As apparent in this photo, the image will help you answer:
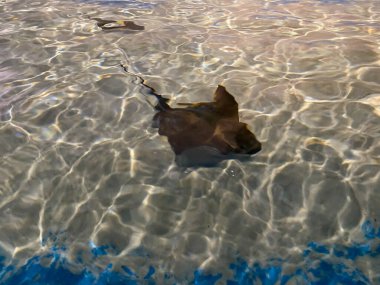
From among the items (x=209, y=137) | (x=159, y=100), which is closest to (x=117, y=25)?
(x=159, y=100)

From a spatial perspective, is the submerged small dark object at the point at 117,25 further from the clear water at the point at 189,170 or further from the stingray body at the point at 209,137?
the stingray body at the point at 209,137

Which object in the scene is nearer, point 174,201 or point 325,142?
point 174,201

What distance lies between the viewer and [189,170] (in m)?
4.02

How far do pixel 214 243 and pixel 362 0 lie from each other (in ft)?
24.4

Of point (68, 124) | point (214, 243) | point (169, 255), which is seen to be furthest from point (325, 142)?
point (68, 124)

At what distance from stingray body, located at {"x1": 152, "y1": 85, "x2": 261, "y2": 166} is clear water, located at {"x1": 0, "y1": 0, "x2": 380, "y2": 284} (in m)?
0.12

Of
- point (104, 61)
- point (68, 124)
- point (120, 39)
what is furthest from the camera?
point (120, 39)

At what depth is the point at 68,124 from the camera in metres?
4.75

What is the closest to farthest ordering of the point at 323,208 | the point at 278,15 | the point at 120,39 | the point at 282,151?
1. the point at 323,208
2. the point at 282,151
3. the point at 120,39
4. the point at 278,15

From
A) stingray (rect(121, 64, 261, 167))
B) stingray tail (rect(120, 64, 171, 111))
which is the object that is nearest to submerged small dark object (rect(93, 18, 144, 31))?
stingray tail (rect(120, 64, 171, 111))

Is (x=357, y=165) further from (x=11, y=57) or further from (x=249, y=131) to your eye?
(x=11, y=57)

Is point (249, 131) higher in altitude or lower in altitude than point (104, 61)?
higher

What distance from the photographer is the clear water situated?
131 inches

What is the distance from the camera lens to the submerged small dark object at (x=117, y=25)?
7.27 m
